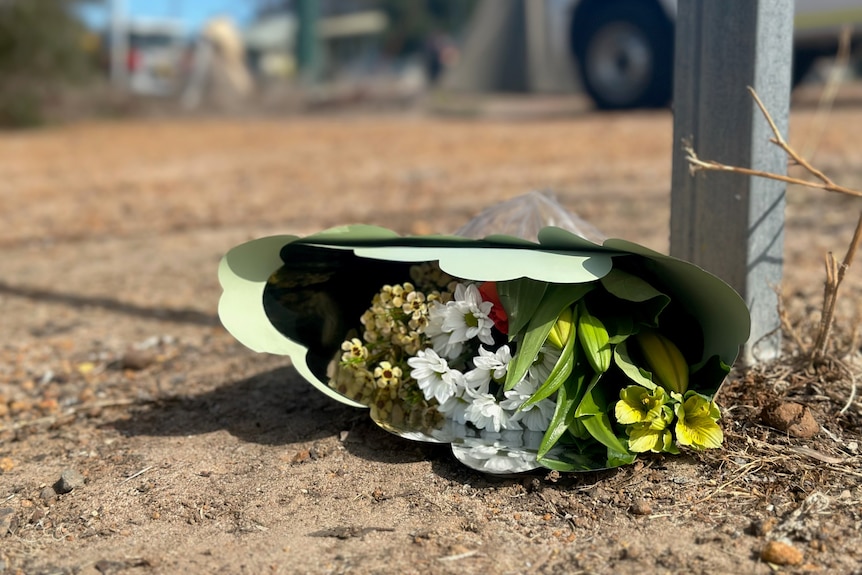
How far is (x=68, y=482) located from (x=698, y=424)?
1.35m

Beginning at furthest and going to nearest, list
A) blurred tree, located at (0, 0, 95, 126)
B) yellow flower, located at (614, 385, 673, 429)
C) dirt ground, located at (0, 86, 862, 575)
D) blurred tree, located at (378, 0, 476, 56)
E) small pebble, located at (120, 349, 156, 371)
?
blurred tree, located at (378, 0, 476, 56), blurred tree, located at (0, 0, 95, 126), small pebble, located at (120, 349, 156, 371), yellow flower, located at (614, 385, 673, 429), dirt ground, located at (0, 86, 862, 575)

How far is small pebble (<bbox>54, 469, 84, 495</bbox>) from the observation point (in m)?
1.99

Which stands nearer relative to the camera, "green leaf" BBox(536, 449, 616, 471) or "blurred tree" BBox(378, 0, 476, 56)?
"green leaf" BBox(536, 449, 616, 471)

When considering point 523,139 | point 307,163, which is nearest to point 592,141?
point 523,139

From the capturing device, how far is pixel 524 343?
1.87 m

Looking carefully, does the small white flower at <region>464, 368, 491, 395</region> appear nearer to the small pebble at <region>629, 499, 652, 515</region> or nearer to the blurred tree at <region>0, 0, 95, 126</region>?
the small pebble at <region>629, 499, 652, 515</region>

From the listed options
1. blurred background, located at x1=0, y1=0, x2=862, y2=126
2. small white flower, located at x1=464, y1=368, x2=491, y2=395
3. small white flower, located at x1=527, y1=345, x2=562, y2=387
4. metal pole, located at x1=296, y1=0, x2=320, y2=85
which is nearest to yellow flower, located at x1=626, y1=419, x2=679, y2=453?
small white flower, located at x1=527, y1=345, x2=562, y2=387

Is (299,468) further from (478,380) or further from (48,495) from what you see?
(48,495)

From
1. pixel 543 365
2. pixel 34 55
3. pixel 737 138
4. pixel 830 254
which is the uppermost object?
pixel 34 55

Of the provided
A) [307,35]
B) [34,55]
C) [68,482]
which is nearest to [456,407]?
[68,482]

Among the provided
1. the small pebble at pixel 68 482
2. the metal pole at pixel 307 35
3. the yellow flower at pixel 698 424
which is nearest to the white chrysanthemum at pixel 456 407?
the yellow flower at pixel 698 424

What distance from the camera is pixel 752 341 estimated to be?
7.41 feet

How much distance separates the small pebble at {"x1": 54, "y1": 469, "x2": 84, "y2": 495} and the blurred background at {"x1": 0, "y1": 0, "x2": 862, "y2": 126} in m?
6.83

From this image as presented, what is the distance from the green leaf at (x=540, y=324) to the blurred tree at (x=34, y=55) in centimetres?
1375
